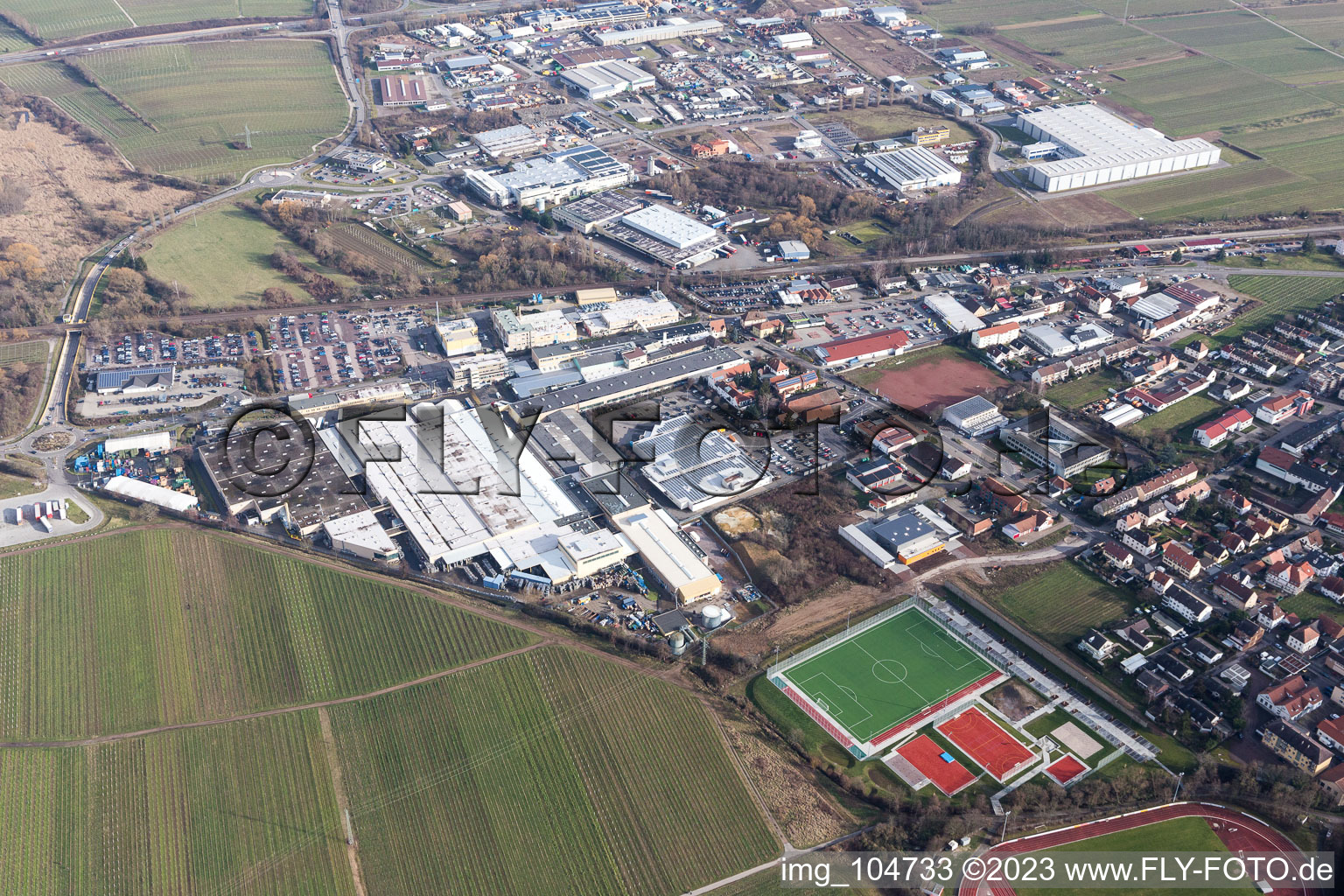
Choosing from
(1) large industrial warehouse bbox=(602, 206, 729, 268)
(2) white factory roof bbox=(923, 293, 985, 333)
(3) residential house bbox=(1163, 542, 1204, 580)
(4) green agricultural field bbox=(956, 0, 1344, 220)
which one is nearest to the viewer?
(3) residential house bbox=(1163, 542, 1204, 580)

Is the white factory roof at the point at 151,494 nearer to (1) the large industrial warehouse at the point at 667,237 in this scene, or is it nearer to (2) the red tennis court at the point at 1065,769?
(1) the large industrial warehouse at the point at 667,237

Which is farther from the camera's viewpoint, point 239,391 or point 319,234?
point 319,234

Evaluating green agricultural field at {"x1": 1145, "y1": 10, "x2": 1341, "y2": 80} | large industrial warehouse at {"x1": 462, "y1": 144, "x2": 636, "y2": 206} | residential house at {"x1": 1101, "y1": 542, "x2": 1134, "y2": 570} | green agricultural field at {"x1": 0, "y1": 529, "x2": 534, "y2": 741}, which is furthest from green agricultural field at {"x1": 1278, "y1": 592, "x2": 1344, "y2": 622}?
green agricultural field at {"x1": 1145, "y1": 10, "x2": 1341, "y2": 80}

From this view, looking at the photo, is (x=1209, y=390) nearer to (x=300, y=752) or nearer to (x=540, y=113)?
(x=300, y=752)

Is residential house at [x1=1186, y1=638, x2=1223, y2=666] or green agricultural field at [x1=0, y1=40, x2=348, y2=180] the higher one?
green agricultural field at [x1=0, y1=40, x2=348, y2=180]

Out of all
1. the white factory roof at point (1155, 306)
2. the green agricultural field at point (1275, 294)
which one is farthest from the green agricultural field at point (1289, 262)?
the white factory roof at point (1155, 306)

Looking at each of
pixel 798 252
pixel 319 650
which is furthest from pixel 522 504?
pixel 798 252

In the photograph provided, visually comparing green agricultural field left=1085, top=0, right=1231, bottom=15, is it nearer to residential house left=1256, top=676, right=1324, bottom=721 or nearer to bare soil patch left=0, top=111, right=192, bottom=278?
residential house left=1256, top=676, right=1324, bottom=721
